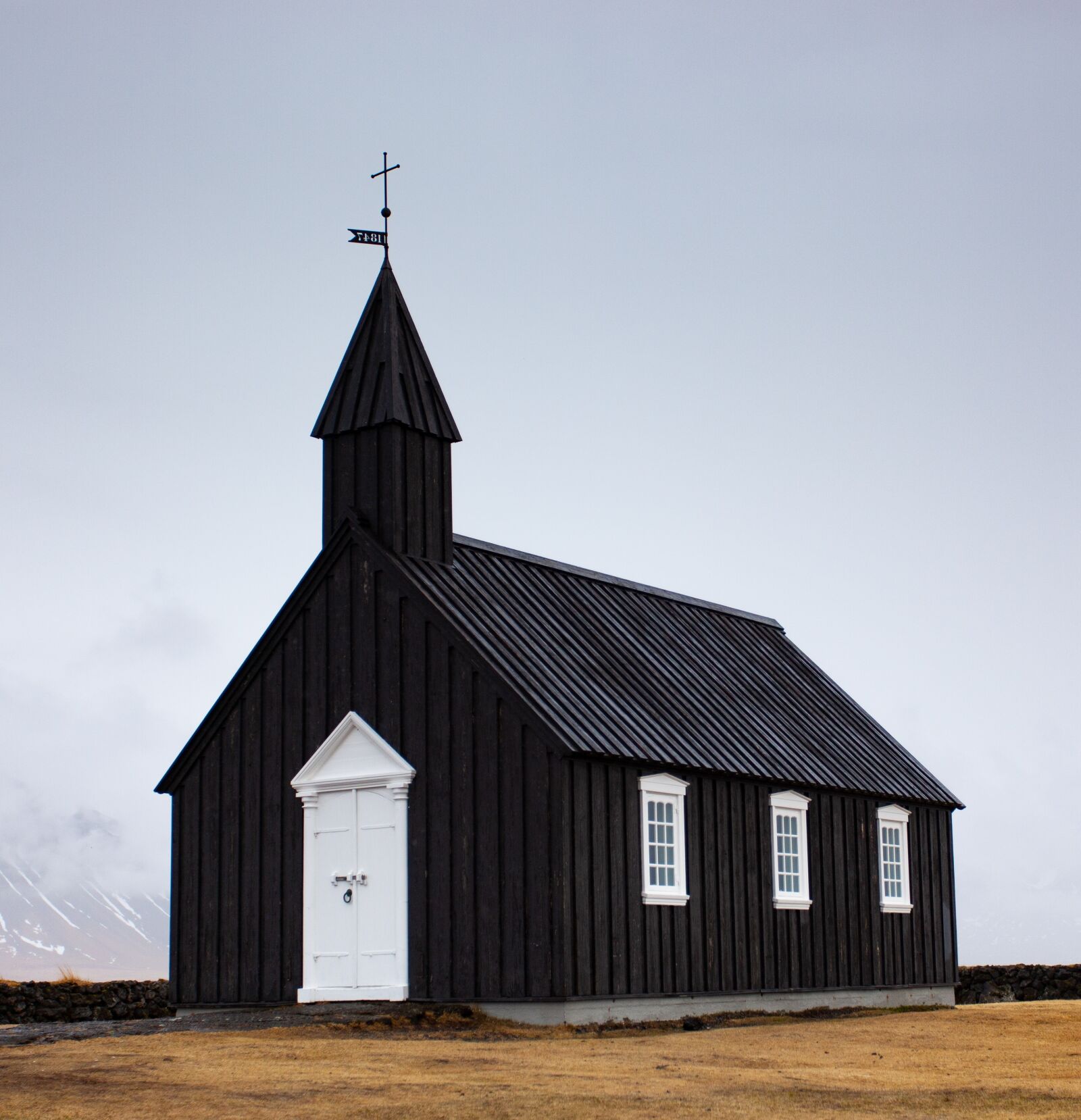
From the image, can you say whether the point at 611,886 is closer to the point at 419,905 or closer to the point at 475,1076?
the point at 419,905

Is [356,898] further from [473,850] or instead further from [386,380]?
[386,380]

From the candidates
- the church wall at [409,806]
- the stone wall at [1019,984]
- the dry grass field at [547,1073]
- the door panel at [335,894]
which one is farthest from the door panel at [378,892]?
the stone wall at [1019,984]

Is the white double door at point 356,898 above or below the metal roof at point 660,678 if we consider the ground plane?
below

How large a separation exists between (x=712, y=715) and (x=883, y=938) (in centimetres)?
550

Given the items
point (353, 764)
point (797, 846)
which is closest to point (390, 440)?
point (353, 764)

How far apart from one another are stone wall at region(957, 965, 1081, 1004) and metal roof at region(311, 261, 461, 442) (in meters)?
18.7

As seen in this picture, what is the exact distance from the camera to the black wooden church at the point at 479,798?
22094 mm

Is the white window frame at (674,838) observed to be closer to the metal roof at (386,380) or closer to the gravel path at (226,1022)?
the gravel path at (226,1022)

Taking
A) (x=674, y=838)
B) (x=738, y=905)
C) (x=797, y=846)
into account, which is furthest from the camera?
(x=797, y=846)

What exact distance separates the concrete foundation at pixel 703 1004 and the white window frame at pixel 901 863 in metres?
1.36

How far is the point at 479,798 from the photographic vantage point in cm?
2236

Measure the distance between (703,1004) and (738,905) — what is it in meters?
1.76

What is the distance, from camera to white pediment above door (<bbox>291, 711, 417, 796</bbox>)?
23.3 meters

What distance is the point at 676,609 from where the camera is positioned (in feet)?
101
